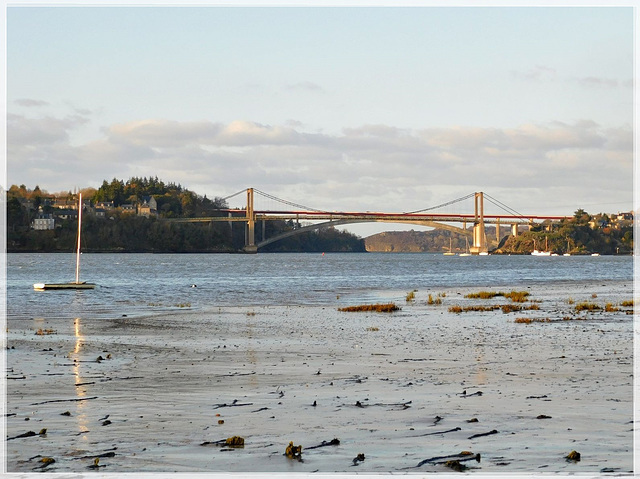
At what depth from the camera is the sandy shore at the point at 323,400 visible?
909cm

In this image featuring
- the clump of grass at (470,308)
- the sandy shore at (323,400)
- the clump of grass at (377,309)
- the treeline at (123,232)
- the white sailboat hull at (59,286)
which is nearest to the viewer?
the sandy shore at (323,400)

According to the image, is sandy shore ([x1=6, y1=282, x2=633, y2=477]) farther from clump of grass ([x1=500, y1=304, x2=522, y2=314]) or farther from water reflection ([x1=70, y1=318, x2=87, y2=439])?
clump of grass ([x1=500, y1=304, x2=522, y2=314])

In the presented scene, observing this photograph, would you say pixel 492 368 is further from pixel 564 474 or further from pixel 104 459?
pixel 104 459

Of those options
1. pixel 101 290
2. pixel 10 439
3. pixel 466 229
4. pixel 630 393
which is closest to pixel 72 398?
pixel 10 439

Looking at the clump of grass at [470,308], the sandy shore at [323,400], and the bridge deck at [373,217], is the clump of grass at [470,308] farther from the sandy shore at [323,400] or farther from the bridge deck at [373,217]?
the bridge deck at [373,217]

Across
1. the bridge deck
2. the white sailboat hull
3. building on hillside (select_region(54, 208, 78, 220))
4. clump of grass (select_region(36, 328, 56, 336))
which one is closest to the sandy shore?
clump of grass (select_region(36, 328, 56, 336))

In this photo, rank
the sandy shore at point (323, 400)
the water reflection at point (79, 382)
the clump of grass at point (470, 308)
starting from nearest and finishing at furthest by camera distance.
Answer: the sandy shore at point (323, 400)
the water reflection at point (79, 382)
the clump of grass at point (470, 308)

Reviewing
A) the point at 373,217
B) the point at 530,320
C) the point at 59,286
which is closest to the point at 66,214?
the point at 373,217

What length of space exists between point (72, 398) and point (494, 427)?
5897 millimetres

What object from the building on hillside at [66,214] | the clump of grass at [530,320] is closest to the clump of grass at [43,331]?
the clump of grass at [530,320]

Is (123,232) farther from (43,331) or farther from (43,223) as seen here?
(43,331)

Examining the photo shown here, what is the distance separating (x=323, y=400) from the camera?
40.2 ft

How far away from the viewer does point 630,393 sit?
1274 centimetres

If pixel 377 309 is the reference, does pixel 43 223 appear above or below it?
above
